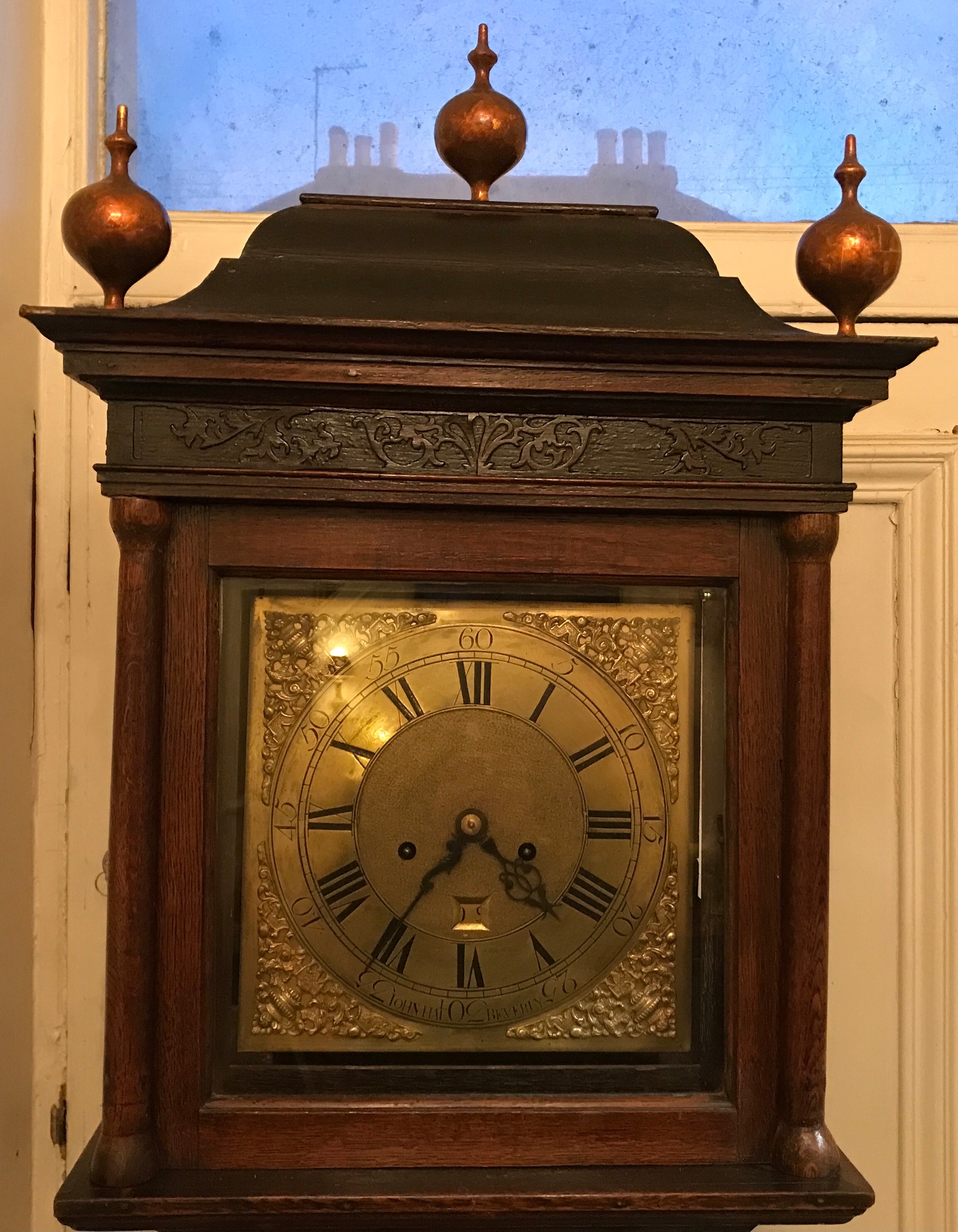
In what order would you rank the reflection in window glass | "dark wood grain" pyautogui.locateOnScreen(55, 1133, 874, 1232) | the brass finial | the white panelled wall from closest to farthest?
"dark wood grain" pyautogui.locateOnScreen(55, 1133, 874, 1232), the brass finial, the white panelled wall, the reflection in window glass

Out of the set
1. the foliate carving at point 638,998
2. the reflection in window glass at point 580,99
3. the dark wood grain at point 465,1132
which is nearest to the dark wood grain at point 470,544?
the foliate carving at point 638,998

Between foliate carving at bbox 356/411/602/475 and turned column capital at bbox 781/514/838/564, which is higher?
foliate carving at bbox 356/411/602/475

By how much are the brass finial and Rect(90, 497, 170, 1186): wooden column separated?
411 millimetres

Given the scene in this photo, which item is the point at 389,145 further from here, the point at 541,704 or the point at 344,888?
the point at 344,888

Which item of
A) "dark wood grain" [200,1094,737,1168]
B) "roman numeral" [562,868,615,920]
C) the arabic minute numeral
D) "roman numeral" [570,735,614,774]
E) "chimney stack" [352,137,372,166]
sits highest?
"chimney stack" [352,137,372,166]

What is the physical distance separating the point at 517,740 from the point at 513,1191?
34 centimetres

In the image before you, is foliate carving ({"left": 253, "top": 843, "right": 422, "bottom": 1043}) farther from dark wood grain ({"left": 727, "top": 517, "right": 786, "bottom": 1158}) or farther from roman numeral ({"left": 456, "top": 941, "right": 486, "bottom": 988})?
dark wood grain ({"left": 727, "top": 517, "right": 786, "bottom": 1158})

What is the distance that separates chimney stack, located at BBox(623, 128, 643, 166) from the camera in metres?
1.46

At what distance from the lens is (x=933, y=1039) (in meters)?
1.33

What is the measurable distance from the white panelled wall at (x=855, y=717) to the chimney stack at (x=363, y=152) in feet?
0.60

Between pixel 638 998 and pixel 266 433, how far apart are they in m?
0.54

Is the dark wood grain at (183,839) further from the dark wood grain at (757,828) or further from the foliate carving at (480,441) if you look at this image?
the dark wood grain at (757,828)

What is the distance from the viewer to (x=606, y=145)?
57.6 inches

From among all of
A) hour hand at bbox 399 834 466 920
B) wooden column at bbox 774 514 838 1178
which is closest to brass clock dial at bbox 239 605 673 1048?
hour hand at bbox 399 834 466 920
